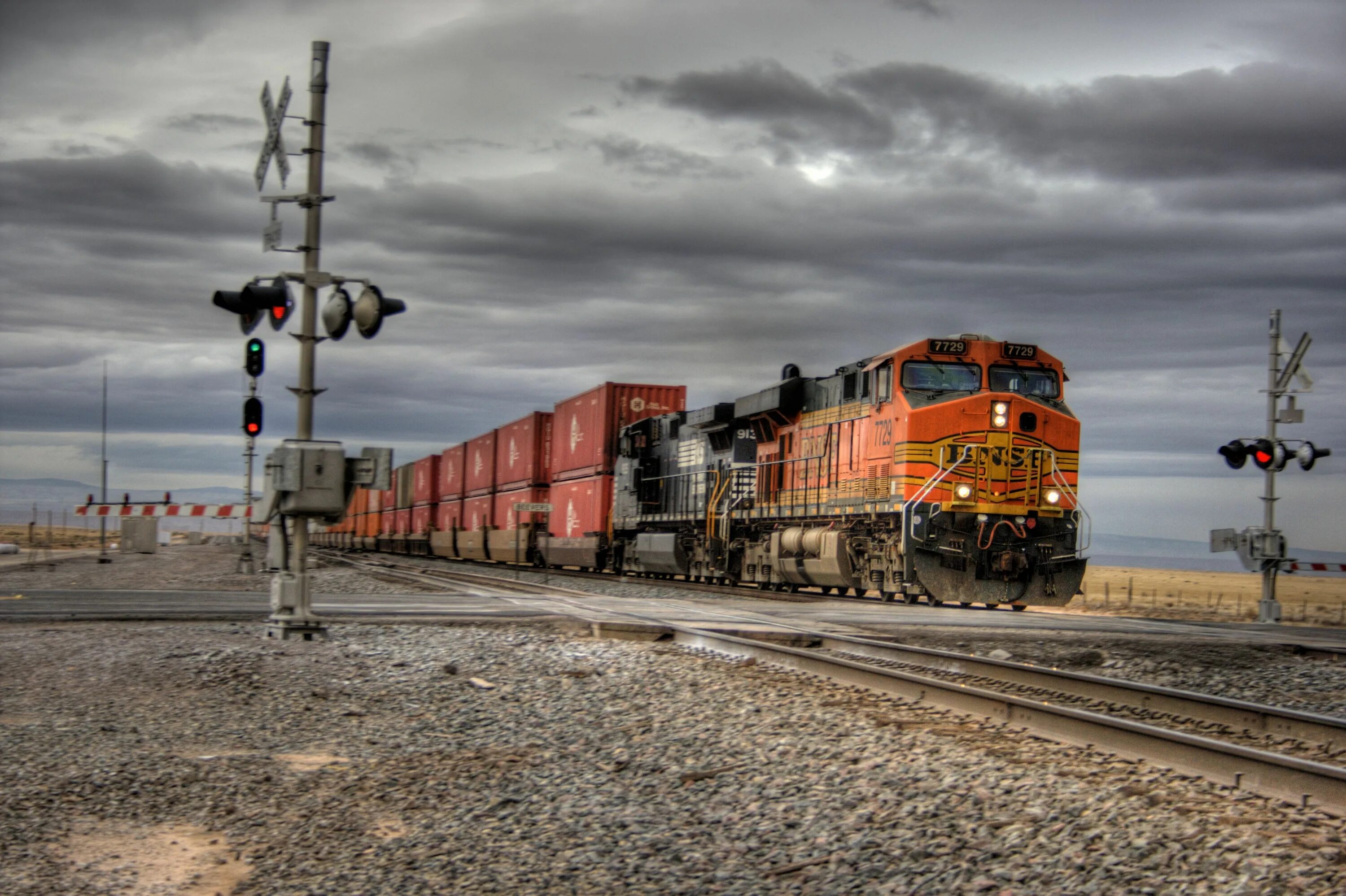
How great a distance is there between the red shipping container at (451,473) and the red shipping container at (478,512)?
5.20ft

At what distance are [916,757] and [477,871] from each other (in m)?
2.73

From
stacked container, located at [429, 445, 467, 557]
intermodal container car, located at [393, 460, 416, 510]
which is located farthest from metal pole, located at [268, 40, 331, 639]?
intermodal container car, located at [393, 460, 416, 510]

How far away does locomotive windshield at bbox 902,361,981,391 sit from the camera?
A: 1903 centimetres

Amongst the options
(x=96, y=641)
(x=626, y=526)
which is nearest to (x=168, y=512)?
(x=626, y=526)

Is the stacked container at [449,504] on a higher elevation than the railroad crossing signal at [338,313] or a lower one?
lower

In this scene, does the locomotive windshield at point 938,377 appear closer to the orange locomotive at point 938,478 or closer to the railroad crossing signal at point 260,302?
the orange locomotive at point 938,478

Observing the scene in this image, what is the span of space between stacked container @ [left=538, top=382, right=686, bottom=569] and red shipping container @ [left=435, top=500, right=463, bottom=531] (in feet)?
39.2

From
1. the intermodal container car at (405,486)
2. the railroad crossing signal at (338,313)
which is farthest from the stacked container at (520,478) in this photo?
the railroad crossing signal at (338,313)

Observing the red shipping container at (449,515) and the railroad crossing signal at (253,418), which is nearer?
the railroad crossing signal at (253,418)

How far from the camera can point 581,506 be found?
A: 110ft

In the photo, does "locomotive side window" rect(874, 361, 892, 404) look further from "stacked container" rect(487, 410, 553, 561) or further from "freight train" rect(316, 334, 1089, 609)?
"stacked container" rect(487, 410, 553, 561)

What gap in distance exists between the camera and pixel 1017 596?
1903cm

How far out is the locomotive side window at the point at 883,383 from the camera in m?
19.2

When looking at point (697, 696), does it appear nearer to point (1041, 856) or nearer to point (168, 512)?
point (1041, 856)
